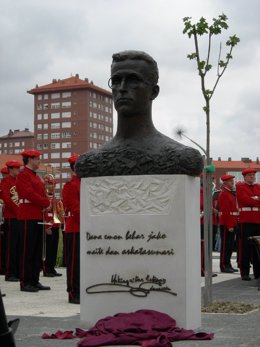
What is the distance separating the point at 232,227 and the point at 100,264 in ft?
29.8

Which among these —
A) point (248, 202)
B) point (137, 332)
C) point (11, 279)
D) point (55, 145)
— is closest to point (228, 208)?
point (248, 202)

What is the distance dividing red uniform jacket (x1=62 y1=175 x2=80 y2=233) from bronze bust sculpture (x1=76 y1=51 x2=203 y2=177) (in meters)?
3.66

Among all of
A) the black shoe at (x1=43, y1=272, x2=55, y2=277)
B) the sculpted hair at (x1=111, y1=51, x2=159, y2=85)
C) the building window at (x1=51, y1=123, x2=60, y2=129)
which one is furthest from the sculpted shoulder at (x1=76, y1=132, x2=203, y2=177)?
the building window at (x1=51, y1=123, x2=60, y2=129)

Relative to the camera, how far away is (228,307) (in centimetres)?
952

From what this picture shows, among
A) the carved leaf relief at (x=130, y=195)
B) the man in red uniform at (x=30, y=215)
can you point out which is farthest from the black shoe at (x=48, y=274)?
the carved leaf relief at (x=130, y=195)

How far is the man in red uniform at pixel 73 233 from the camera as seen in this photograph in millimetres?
10438

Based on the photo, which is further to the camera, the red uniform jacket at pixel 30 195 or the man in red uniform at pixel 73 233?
the red uniform jacket at pixel 30 195

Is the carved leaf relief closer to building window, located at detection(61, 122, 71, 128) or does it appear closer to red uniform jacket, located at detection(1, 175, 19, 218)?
red uniform jacket, located at detection(1, 175, 19, 218)

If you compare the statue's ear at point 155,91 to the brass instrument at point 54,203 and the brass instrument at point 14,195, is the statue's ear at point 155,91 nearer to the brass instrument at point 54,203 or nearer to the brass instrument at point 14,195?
the brass instrument at point 14,195

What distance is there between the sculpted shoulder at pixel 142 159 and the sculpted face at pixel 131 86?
308 mm

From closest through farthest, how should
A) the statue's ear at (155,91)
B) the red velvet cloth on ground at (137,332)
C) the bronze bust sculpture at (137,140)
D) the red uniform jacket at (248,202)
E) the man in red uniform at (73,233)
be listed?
1. the red velvet cloth on ground at (137,332)
2. the bronze bust sculpture at (137,140)
3. the statue's ear at (155,91)
4. the man in red uniform at (73,233)
5. the red uniform jacket at (248,202)

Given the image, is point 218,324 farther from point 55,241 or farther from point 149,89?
point 55,241

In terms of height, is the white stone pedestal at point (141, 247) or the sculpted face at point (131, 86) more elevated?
the sculpted face at point (131, 86)

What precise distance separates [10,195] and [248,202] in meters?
4.44
